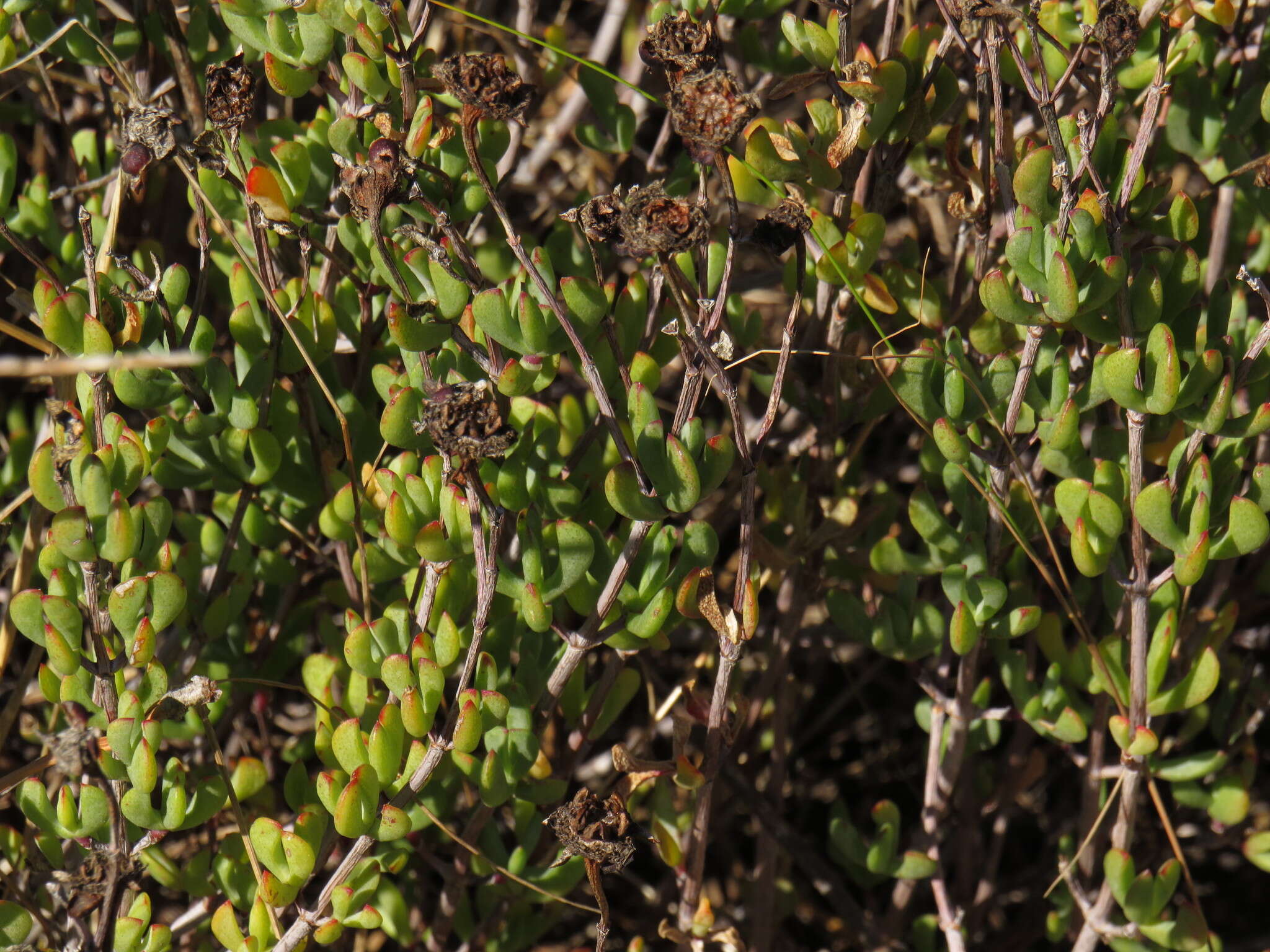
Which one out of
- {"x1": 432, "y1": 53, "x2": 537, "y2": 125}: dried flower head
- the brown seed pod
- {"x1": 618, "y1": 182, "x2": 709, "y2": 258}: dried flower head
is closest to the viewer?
{"x1": 618, "y1": 182, "x2": 709, "y2": 258}: dried flower head

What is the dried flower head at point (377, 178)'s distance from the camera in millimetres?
986

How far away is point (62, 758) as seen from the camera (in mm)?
1017

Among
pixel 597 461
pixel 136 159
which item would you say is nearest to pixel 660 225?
pixel 597 461

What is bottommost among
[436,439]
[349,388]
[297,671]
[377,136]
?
[297,671]

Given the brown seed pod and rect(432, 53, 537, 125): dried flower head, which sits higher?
rect(432, 53, 537, 125): dried flower head

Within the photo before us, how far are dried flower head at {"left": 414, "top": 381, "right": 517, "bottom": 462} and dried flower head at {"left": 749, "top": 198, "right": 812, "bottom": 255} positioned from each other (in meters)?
0.26

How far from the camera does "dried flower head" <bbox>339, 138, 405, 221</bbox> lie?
0.99m

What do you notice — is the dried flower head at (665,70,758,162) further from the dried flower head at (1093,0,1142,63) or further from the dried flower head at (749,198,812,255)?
the dried flower head at (1093,0,1142,63)

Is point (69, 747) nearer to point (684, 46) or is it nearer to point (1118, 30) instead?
point (684, 46)

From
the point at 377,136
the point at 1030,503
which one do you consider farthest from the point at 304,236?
the point at 1030,503

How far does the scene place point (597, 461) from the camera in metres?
1.23

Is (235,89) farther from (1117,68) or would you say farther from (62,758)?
(1117,68)

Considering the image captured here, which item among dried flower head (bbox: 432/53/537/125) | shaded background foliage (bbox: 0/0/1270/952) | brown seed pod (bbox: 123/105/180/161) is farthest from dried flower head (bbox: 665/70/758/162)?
brown seed pod (bbox: 123/105/180/161)

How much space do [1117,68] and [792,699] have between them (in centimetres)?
88
